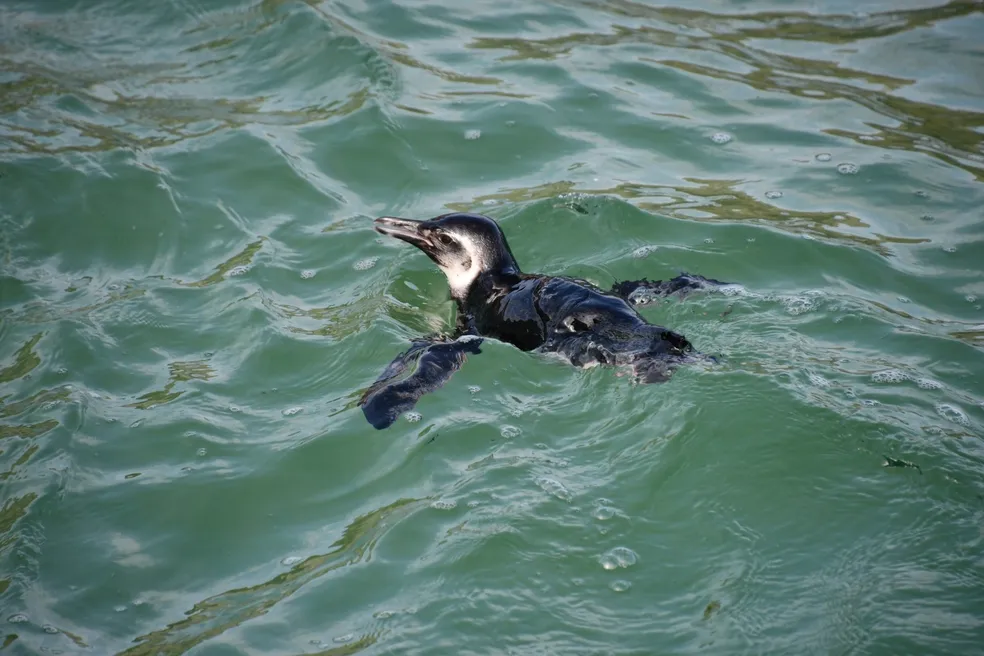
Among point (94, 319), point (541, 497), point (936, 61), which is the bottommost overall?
point (94, 319)

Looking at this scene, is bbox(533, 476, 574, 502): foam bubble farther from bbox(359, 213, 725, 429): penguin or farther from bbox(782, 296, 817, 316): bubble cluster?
bbox(782, 296, 817, 316): bubble cluster

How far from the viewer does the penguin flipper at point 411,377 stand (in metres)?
6.82

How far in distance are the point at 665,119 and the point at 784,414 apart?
5.64 metres

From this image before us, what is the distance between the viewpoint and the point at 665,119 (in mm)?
11289

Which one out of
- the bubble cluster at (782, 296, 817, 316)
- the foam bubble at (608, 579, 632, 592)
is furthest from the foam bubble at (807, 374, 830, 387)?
the foam bubble at (608, 579, 632, 592)

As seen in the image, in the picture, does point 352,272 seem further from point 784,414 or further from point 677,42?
point 677,42

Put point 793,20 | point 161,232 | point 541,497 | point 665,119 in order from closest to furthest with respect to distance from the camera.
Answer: point 541,497 → point 161,232 → point 665,119 → point 793,20

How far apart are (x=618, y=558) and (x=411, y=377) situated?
2.19m

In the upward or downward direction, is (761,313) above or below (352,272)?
above

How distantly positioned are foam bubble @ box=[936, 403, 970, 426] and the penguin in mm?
1617

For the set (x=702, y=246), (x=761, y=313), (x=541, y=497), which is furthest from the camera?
(x=702, y=246)

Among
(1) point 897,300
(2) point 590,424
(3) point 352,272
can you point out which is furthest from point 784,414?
(3) point 352,272

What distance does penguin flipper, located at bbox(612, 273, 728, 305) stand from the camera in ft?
26.0

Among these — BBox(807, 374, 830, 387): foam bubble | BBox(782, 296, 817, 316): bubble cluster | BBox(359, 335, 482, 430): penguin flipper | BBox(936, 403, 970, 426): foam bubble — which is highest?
BBox(936, 403, 970, 426): foam bubble
